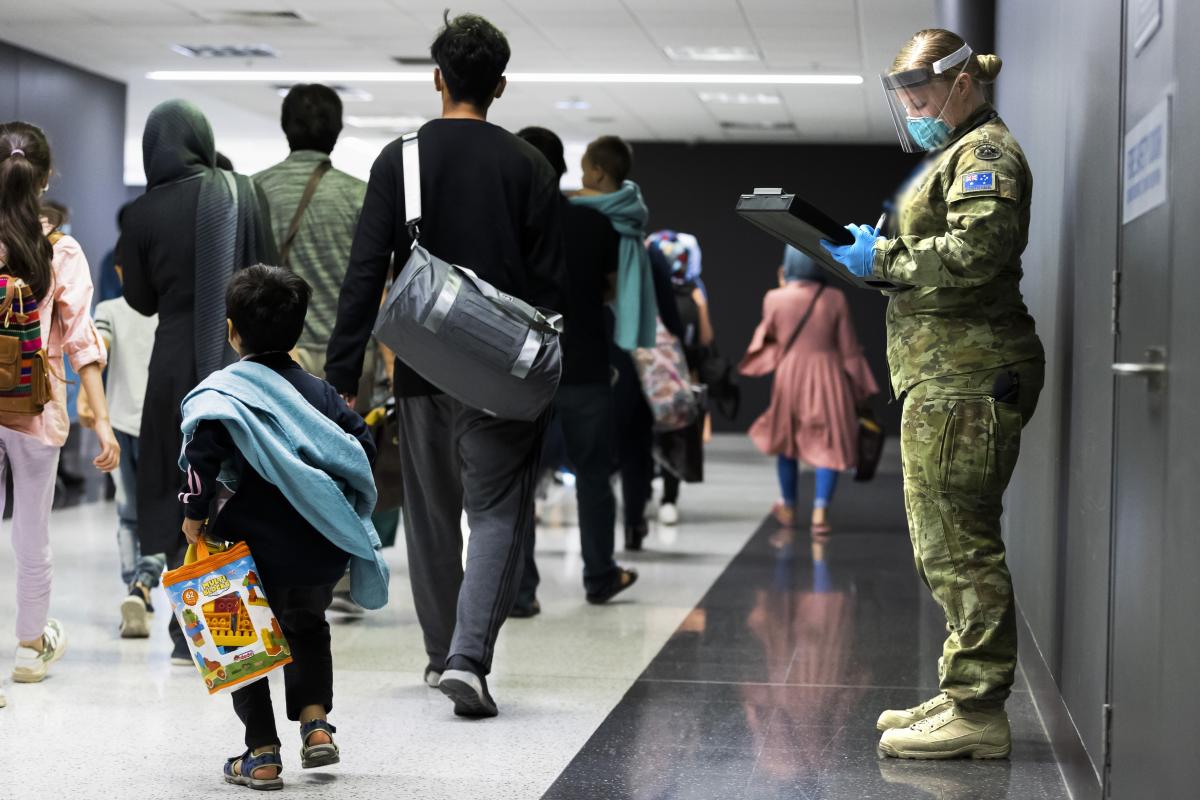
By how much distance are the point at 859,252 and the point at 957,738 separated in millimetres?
1056

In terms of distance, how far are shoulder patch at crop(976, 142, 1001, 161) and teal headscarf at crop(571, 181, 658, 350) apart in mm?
2192

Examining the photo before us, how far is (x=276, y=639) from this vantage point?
9.13ft

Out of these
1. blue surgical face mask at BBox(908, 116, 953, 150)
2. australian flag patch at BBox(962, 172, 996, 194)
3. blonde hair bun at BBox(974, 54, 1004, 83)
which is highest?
blonde hair bun at BBox(974, 54, 1004, 83)

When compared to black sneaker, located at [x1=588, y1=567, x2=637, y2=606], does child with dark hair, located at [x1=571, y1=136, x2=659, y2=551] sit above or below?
above

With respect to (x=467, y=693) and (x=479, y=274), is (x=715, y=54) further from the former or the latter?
(x=467, y=693)

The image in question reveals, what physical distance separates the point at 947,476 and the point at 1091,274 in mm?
498

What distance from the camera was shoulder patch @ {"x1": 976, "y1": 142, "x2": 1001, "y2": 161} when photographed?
116 inches

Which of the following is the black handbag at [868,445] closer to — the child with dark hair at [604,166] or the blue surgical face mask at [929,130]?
the child with dark hair at [604,166]

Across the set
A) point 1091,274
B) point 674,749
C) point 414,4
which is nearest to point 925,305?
point 1091,274

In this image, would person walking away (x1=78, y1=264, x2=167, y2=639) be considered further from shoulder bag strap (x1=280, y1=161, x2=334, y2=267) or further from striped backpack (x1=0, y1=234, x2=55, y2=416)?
striped backpack (x1=0, y1=234, x2=55, y2=416)

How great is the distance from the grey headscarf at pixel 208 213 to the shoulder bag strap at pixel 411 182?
2.10 feet

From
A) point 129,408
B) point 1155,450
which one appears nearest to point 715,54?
point 129,408

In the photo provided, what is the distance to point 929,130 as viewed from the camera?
3117 millimetres

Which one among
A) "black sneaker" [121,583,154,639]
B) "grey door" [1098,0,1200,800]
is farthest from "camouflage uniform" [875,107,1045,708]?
"black sneaker" [121,583,154,639]
